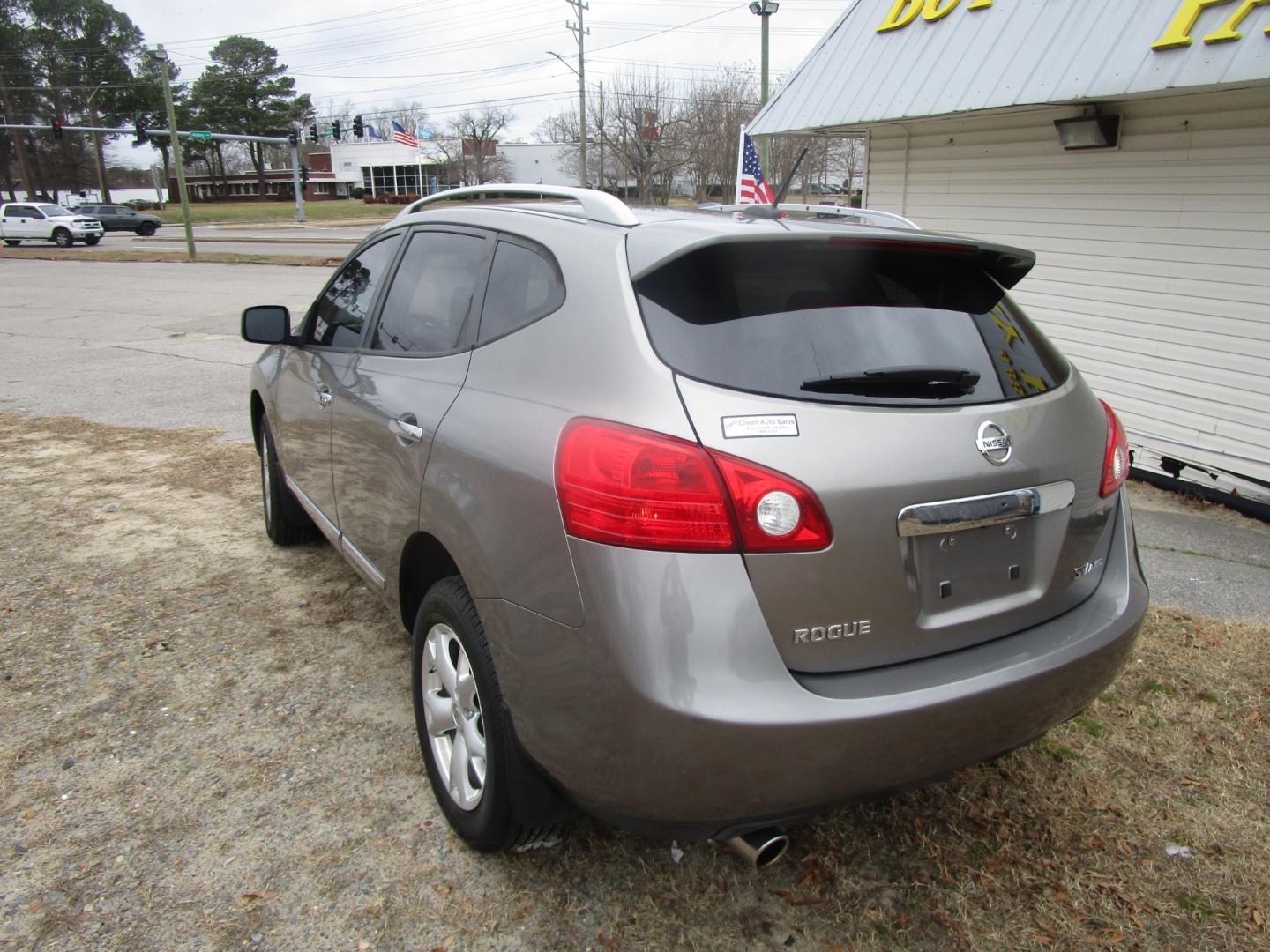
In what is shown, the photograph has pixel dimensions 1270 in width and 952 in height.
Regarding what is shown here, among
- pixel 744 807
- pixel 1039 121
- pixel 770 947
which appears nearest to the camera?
pixel 744 807

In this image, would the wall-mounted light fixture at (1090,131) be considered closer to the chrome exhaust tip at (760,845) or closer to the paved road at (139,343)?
the chrome exhaust tip at (760,845)

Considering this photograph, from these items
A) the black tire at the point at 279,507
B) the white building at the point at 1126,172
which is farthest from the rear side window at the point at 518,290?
the white building at the point at 1126,172

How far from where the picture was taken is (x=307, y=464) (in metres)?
3.90

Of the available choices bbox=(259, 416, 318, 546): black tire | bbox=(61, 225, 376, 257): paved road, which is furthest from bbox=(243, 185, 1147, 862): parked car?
bbox=(61, 225, 376, 257): paved road

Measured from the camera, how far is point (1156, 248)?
249 inches

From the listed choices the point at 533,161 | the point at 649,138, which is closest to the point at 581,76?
the point at 649,138

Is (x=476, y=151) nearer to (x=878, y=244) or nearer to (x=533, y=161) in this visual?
(x=533, y=161)

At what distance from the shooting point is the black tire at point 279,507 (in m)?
4.65

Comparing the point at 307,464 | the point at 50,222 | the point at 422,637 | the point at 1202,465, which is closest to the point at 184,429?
the point at 307,464

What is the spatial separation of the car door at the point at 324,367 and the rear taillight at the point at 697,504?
178 centimetres

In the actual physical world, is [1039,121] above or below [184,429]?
above

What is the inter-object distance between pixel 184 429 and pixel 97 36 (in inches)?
3354

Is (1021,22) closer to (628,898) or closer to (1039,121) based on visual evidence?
(1039,121)

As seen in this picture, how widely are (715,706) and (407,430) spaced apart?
138 cm
